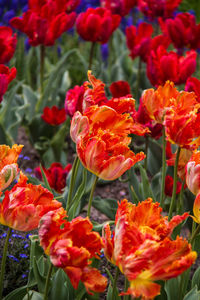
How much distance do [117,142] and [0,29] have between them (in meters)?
1.17

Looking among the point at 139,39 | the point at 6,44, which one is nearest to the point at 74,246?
the point at 6,44

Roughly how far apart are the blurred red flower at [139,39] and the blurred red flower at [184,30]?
143 mm

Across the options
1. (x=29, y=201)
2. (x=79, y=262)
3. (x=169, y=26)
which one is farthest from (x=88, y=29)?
(x=79, y=262)

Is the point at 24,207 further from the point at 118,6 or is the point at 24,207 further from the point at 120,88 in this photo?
the point at 118,6

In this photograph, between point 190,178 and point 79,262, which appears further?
point 190,178

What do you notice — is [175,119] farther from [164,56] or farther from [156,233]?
[164,56]

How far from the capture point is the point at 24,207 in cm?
102

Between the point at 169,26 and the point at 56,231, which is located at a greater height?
the point at 56,231

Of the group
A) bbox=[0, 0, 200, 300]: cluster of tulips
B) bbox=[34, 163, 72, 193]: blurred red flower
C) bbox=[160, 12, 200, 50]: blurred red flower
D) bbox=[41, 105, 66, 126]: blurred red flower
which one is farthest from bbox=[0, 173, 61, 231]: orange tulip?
bbox=[160, 12, 200, 50]: blurred red flower

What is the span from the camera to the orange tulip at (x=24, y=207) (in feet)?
3.35

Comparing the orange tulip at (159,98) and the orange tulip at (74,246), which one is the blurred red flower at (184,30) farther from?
the orange tulip at (74,246)

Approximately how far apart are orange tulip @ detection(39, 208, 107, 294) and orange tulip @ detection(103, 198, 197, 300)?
1.6 inches

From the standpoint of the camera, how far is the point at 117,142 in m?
1.17

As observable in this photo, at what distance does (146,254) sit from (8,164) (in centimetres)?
44
